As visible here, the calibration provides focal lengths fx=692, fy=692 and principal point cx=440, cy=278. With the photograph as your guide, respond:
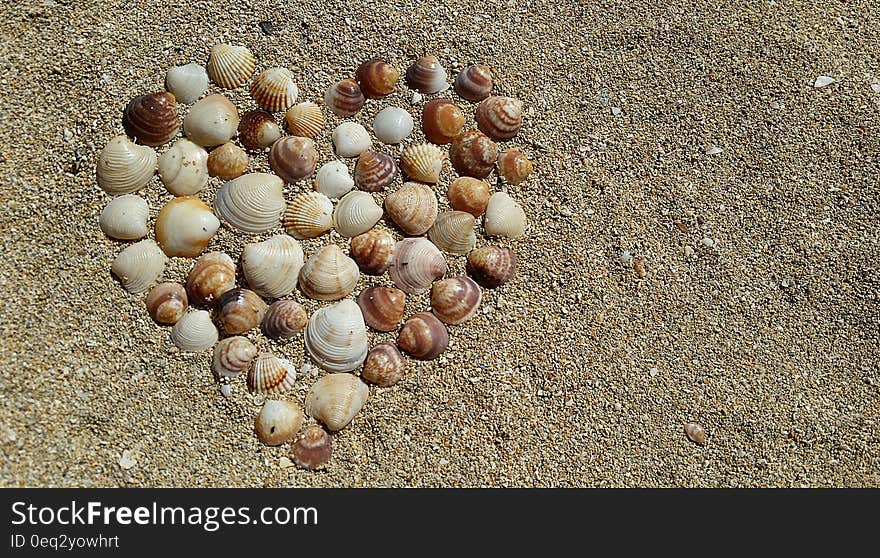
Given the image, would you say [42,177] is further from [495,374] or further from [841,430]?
[841,430]

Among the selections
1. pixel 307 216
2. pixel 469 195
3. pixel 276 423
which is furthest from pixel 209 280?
pixel 469 195

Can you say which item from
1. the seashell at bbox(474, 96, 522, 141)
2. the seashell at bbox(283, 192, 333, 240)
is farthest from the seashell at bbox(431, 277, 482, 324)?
the seashell at bbox(474, 96, 522, 141)

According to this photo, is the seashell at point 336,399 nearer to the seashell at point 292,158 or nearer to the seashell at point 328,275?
the seashell at point 328,275

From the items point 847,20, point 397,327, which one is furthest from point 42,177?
point 847,20

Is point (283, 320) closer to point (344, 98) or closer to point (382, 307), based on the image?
point (382, 307)

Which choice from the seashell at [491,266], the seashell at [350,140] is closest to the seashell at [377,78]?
the seashell at [350,140]

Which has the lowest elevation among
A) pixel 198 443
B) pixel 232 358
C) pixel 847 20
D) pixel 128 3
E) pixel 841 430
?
pixel 198 443
